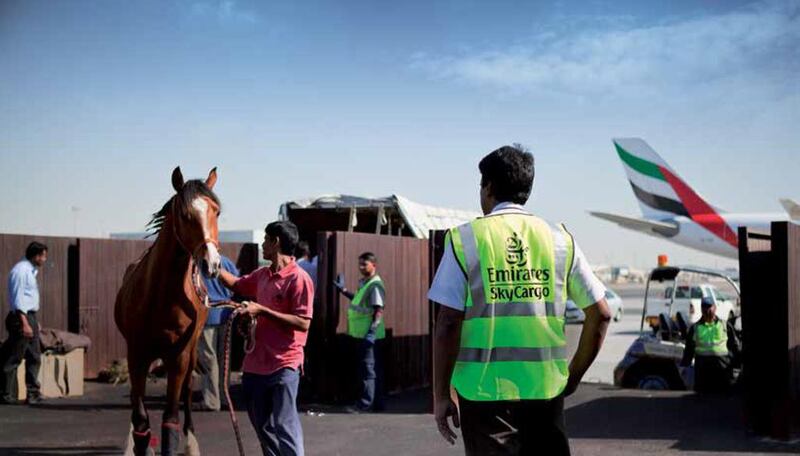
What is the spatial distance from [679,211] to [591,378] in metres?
17.1

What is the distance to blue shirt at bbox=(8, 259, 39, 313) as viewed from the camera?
10.2m

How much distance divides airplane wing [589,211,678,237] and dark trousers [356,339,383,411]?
801 inches

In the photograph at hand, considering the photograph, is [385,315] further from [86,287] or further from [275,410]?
[275,410]

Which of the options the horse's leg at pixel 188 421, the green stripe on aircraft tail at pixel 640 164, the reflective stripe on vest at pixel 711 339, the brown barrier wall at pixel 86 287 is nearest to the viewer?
the horse's leg at pixel 188 421

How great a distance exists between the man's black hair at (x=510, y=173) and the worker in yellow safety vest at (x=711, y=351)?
7.74 meters

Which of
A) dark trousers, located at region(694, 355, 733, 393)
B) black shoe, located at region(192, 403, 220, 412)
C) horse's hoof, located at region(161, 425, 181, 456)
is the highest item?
horse's hoof, located at region(161, 425, 181, 456)

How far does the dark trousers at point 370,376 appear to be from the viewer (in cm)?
973

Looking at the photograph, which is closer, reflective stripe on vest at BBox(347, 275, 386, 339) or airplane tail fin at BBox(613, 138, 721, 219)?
reflective stripe on vest at BBox(347, 275, 386, 339)

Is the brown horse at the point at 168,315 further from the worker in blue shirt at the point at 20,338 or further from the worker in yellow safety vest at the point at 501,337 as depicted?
the worker in blue shirt at the point at 20,338

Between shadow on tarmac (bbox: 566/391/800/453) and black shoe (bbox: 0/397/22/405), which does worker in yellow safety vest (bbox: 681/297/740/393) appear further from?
black shoe (bbox: 0/397/22/405)

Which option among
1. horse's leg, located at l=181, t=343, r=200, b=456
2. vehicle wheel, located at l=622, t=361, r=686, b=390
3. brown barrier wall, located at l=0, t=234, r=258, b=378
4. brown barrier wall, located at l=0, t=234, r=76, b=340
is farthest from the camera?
brown barrier wall, located at l=0, t=234, r=258, b=378

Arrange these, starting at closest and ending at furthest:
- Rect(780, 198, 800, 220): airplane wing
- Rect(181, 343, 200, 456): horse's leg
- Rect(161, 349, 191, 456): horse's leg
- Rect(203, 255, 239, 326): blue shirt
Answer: Rect(161, 349, 191, 456): horse's leg < Rect(181, 343, 200, 456): horse's leg < Rect(203, 255, 239, 326): blue shirt < Rect(780, 198, 800, 220): airplane wing

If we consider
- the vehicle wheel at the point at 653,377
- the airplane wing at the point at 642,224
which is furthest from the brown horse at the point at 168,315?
the airplane wing at the point at 642,224

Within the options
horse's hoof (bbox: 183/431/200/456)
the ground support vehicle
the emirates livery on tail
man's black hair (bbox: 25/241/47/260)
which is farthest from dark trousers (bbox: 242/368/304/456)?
the emirates livery on tail
